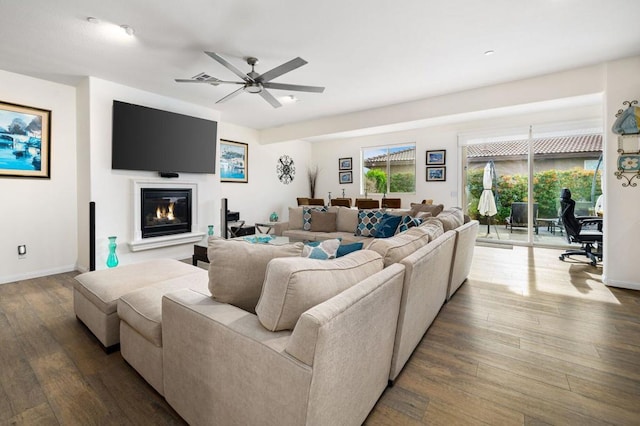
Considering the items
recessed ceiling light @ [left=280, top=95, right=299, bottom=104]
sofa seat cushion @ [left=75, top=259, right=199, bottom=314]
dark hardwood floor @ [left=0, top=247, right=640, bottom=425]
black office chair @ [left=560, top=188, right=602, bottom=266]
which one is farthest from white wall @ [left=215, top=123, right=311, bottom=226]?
black office chair @ [left=560, top=188, right=602, bottom=266]

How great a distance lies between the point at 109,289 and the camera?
214 centimetres

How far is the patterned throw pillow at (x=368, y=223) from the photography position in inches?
177

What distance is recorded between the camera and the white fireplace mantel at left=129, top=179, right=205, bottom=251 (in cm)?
427

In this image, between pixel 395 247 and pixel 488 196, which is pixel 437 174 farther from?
pixel 395 247

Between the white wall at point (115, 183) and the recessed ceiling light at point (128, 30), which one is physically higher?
the recessed ceiling light at point (128, 30)

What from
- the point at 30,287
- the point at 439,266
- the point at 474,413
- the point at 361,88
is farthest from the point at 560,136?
the point at 30,287

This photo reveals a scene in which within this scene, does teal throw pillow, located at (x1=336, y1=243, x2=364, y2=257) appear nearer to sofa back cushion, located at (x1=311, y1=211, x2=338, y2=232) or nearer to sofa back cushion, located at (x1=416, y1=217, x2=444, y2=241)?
sofa back cushion, located at (x1=416, y1=217, x2=444, y2=241)

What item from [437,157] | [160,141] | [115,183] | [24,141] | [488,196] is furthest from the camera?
[437,157]

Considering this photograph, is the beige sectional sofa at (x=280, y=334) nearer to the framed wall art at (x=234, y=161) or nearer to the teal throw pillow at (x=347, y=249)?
the teal throw pillow at (x=347, y=249)

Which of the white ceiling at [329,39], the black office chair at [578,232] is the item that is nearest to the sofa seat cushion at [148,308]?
the white ceiling at [329,39]

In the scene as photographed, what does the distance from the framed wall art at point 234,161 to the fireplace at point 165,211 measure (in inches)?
51.0

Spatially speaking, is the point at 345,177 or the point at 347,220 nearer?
the point at 347,220

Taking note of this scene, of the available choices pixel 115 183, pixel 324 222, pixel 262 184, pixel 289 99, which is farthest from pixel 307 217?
pixel 115 183

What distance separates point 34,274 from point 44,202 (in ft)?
3.07
